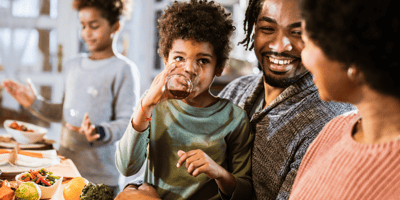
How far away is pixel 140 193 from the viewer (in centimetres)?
91

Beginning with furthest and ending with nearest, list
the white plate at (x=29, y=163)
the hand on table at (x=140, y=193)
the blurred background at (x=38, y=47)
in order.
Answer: the blurred background at (x=38, y=47) < the white plate at (x=29, y=163) < the hand on table at (x=140, y=193)

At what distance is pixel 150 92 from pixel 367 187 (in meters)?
0.54

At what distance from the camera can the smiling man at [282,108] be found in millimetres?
933

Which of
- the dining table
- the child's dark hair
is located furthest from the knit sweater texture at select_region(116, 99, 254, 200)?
the child's dark hair

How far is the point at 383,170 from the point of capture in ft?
1.52

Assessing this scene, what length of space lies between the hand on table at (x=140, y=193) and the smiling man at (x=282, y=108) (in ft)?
1.03

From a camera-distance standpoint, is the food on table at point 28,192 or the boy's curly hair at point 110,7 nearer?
the food on table at point 28,192

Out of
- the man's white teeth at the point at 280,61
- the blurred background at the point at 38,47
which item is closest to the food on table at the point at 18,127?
the blurred background at the point at 38,47

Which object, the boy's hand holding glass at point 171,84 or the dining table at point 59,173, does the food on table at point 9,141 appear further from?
the boy's hand holding glass at point 171,84

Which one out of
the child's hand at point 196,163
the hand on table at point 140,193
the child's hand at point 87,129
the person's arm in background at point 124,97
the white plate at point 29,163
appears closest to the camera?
the child's hand at point 196,163

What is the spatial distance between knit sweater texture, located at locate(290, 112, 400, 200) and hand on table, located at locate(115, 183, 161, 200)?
0.43 metres

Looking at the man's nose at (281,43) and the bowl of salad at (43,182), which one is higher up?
the man's nose at (281,43)

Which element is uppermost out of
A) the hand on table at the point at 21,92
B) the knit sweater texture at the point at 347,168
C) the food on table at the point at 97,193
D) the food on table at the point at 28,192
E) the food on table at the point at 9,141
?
the knit sweater texture at the point at 347,168

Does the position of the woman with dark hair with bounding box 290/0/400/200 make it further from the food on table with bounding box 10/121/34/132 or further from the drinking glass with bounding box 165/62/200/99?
the food on table with bounding box 10/121/34/132
